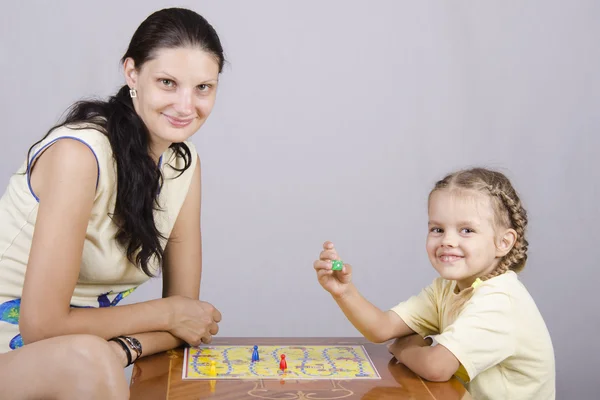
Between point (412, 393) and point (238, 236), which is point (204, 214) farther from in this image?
point (412, 393)

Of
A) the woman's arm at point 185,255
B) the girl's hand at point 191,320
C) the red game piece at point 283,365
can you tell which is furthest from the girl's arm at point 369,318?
the woman's arm at point 185,255

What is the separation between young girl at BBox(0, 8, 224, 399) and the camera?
201 cm

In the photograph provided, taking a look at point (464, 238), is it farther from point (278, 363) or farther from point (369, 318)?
point (278, 363)

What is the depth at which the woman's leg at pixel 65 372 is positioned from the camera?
1761mm

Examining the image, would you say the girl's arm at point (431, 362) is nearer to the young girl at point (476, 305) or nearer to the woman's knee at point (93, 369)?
the young girl at point (476, 305)

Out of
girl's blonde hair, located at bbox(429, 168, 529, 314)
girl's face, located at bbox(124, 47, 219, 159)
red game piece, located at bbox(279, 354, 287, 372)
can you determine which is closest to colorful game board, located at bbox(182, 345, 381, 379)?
red game piece, located at bbox(279, 354, 287, 372)

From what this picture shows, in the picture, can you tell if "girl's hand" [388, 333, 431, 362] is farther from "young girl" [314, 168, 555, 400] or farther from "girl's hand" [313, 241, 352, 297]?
"girl's hand" [313, 241, 352, 297]

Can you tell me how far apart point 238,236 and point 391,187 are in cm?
70

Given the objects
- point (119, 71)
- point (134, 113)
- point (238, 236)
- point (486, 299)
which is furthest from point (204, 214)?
point (486, 299)

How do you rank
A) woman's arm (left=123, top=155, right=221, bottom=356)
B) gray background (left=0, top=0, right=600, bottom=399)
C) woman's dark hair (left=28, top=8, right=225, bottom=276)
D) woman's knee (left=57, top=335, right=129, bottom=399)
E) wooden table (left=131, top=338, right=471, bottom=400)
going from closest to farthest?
woman's knee (left=57, top=335, right=129, bottom=399), wooden table (left=131, top=338, right=471, bottom=400), woman's dark hair (left=28, top=8, right=225, bottom=276), woman's arm (left=123, top=155, right=221, bottom=356), gray background (left=0, top=0, right=600, bottom=399)

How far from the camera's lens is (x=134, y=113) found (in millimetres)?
2246

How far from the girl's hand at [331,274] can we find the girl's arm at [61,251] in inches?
18.4

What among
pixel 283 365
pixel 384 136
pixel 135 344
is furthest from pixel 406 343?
pixel 384 136

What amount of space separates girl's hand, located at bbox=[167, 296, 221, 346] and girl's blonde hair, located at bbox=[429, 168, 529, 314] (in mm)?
601
